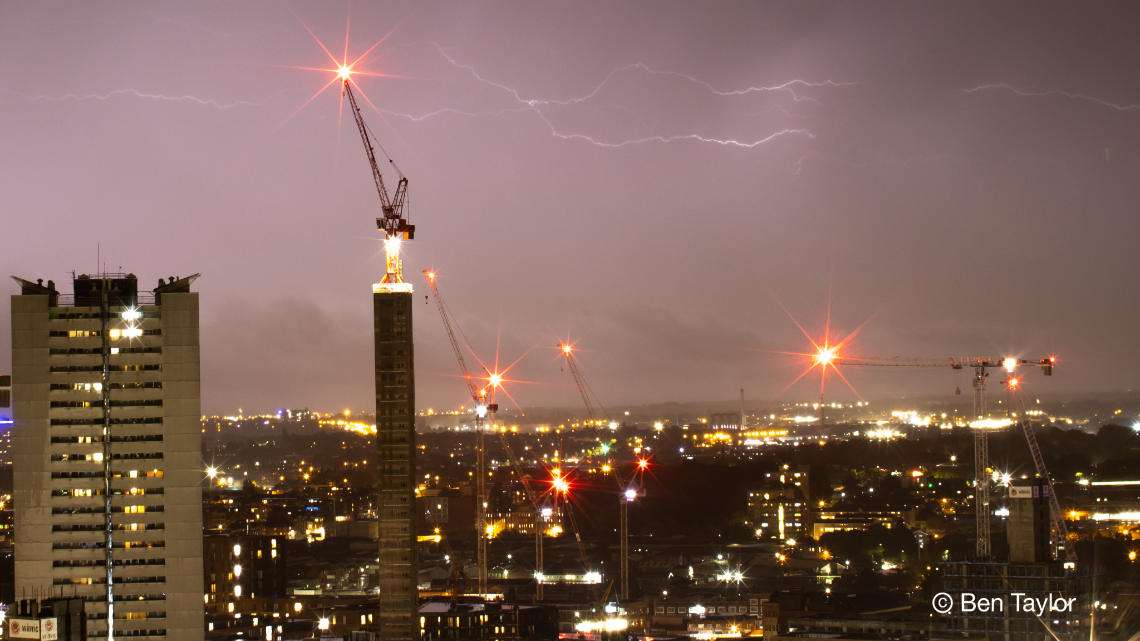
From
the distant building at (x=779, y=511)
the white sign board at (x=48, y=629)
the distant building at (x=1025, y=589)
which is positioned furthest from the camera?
the distant building at (x=779, y=511)

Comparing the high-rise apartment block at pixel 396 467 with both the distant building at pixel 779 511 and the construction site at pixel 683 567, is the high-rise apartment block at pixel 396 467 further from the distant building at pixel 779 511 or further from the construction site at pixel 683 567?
the distant building at pixel 779 511

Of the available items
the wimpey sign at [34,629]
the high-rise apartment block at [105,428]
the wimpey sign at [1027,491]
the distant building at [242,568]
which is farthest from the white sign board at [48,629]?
the distant building at [242,568]

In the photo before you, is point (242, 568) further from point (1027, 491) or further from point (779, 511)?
point (779, 511)

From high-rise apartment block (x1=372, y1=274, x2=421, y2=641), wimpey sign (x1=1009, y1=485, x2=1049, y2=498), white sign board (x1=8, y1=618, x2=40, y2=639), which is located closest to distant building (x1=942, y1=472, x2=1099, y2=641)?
wimpey sign (x1=1009, y1=485, x2=1049, y2=498)

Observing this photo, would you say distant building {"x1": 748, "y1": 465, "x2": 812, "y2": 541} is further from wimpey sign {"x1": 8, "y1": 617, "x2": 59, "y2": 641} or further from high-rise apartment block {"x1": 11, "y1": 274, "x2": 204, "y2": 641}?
wimpey sign {"x1": 8, "y1": 617, "x2": 59, "y2": 641}

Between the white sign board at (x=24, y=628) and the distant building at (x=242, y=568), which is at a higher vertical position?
the white sign board at (x=24, y=628)

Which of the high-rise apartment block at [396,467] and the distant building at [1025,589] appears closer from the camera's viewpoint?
the distant building at [1025,589]

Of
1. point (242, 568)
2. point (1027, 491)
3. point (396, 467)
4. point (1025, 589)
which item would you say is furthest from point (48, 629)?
point (242, 568)
